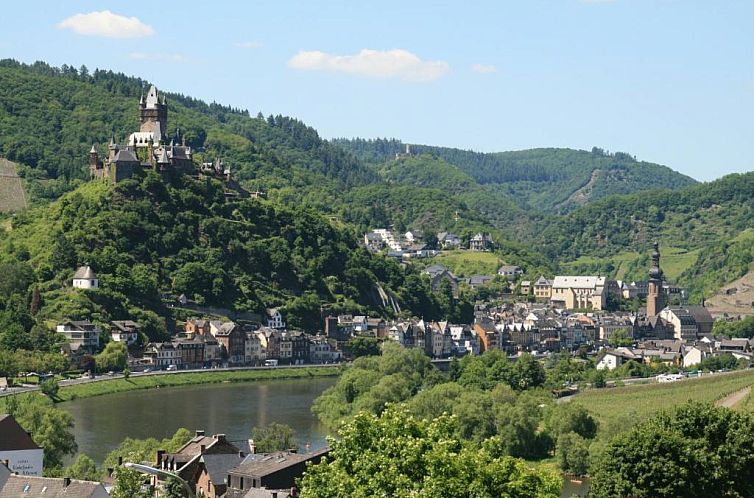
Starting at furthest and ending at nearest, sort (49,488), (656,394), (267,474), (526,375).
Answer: (526,375), (656,394), (267,474), (49,488)

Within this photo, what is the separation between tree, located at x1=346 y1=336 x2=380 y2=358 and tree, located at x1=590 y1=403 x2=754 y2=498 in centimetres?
8082

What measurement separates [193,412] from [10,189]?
8076 centimetres

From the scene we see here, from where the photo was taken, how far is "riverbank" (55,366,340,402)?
91825mm

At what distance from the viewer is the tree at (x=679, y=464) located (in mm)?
42250

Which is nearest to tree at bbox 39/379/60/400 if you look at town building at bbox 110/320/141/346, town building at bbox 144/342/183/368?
town building at bbox 144/342/183/368

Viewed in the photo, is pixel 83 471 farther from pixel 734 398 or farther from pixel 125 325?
pixel 125 325

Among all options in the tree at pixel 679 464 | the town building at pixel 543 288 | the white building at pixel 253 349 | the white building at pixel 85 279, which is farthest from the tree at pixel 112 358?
the town building at pixel 543 288

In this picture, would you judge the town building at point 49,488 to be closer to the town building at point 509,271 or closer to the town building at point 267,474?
the town building at point 267,474

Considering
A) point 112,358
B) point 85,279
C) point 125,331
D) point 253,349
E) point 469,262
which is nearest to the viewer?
point 112,358

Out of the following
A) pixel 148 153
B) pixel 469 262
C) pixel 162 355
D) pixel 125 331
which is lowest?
pixel 162 355

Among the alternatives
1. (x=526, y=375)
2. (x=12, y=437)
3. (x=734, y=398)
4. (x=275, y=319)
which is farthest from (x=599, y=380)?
(x=12, y=437)

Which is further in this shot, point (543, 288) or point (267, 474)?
point (543, 288)

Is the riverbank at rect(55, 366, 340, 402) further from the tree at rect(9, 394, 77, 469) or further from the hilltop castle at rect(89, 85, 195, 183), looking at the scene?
the tree at rect(9, 394, 77, 469)

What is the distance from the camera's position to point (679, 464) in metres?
42.4
